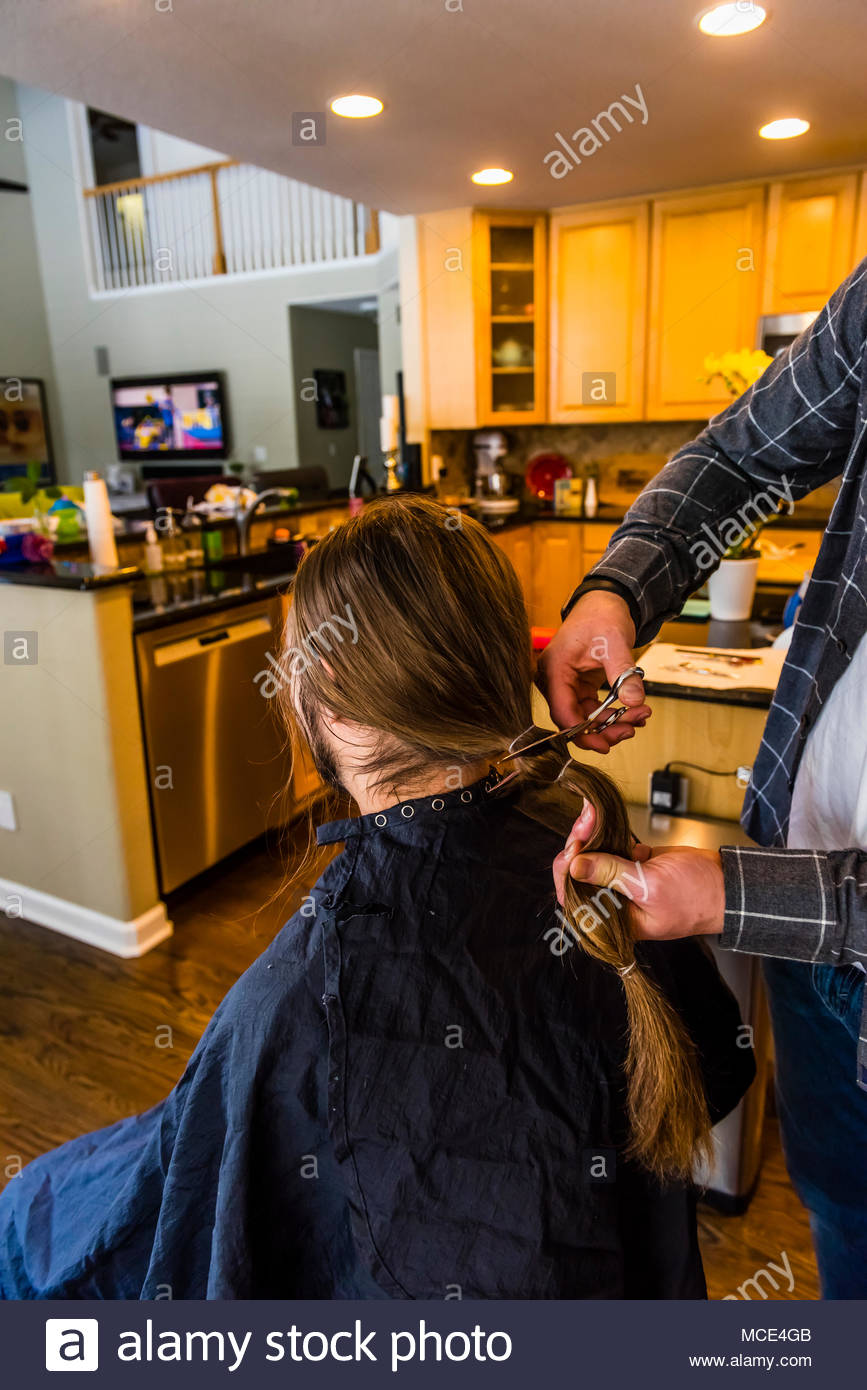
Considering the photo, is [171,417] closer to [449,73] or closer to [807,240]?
[807,240]

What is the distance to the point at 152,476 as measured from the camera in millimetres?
9266

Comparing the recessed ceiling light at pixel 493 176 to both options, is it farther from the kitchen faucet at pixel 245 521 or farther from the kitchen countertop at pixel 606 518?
the kitchen faucet at pixel 245 521

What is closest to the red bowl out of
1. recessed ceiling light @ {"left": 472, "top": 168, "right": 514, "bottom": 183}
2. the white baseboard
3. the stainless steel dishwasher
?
recessed ceiling light @ {"left": 472, "top": 168, "right": 514, "bottom": 183}

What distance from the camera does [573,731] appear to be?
0.87 m

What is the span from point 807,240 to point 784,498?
363 cm

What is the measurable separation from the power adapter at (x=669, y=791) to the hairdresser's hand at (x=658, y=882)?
1.05 m

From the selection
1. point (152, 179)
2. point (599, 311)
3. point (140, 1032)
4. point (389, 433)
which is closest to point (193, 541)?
point (389, 433)

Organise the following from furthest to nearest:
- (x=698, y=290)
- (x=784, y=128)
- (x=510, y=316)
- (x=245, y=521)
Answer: (x=510, y=316) < (x=698, y=290) < (x=245, y=521) < (x=784, y=128)

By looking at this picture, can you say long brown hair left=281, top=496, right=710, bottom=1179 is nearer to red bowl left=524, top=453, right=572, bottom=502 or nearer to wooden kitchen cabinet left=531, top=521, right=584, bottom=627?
wooden kitchen cabinet left=531, top=521, right=584, bottom=627

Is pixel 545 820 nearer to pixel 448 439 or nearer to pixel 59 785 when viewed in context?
pixel 59 785

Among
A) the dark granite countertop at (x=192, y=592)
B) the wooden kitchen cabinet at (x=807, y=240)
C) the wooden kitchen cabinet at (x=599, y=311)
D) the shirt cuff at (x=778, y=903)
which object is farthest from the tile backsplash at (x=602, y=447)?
the shirt cuff at (x=778, y=903)

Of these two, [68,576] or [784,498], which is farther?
[68,576]

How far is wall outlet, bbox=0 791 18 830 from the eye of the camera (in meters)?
2.71
